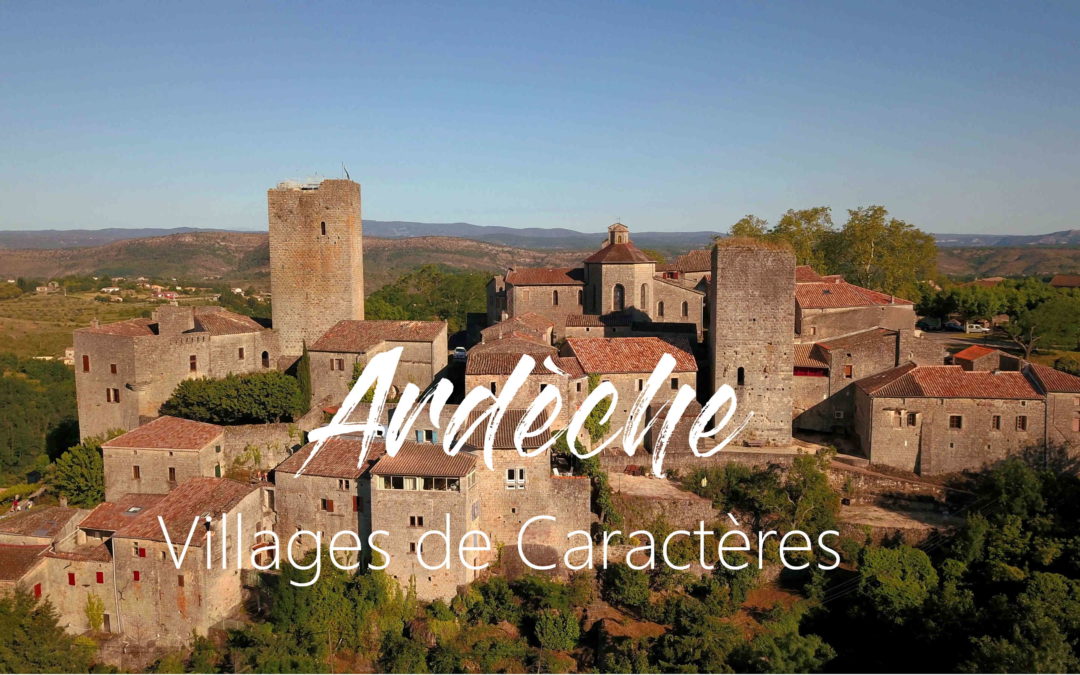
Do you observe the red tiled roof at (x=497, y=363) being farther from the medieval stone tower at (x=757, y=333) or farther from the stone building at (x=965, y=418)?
the stone building at (x=965, y=418)

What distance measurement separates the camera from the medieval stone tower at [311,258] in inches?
1540

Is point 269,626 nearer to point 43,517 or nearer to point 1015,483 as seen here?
point 43,517

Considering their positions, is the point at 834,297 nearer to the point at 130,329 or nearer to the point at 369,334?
the point at 369,334

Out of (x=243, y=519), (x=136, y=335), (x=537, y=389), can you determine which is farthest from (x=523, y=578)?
(x=136, y=335)

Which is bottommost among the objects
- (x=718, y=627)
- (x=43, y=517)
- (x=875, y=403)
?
(x=718, y=627)

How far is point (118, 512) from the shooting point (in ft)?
94.4

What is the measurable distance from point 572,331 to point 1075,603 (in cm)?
2477

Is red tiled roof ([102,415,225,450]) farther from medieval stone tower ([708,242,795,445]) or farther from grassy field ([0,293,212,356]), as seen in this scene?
grassy field ([0,293,212,356])

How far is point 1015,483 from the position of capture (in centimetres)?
2864

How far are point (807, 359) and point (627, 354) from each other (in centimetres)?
797

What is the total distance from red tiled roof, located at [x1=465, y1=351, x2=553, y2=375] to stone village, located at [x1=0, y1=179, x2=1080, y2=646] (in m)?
0.13

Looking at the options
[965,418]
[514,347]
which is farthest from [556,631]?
[965,418]

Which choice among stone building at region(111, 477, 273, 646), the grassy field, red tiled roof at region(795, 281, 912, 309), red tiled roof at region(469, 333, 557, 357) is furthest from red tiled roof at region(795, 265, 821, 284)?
the grassy field

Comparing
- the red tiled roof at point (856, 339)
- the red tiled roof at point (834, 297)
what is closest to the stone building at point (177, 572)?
the red tiled roof at point (856, 339)
